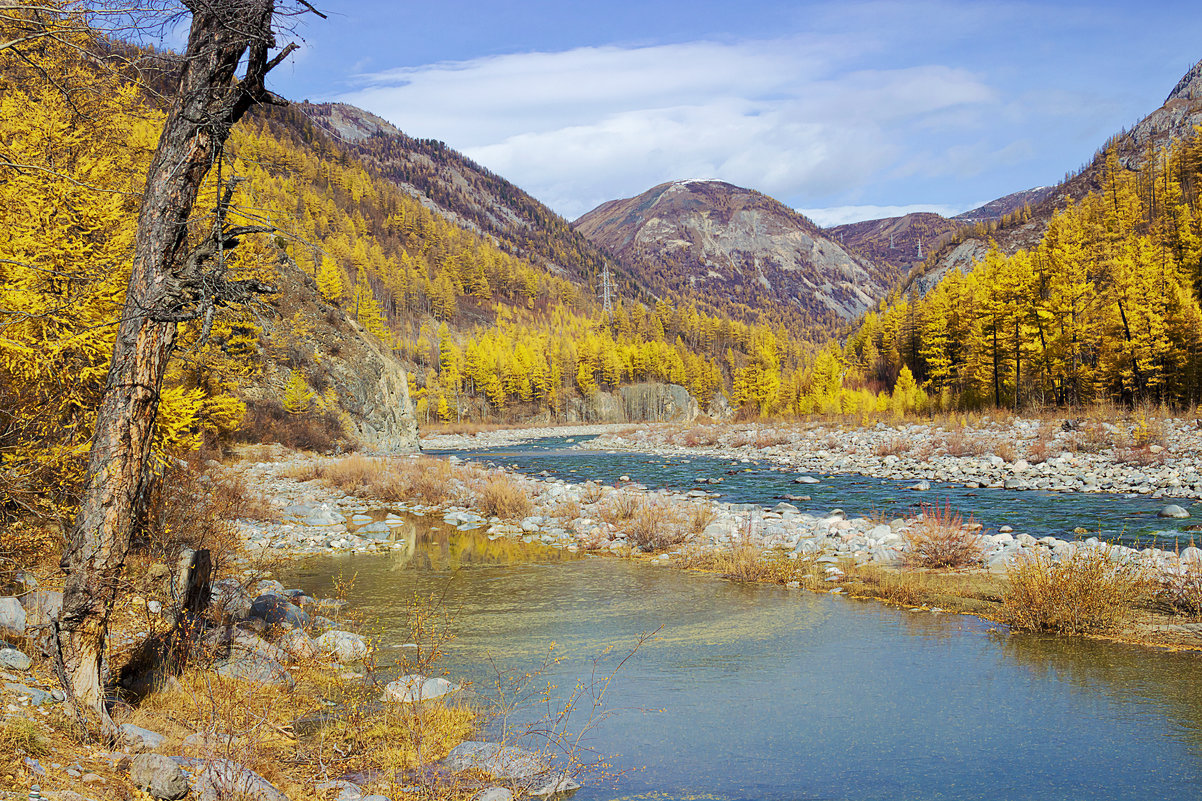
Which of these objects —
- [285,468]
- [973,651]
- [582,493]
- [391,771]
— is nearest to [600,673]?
[391,771]

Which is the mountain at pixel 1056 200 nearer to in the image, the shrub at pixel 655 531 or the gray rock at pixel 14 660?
the shrub at pixel 655 531

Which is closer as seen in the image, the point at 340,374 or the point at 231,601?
the point at 231,601

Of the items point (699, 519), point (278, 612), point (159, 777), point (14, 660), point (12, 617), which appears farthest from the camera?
point (699, 519)

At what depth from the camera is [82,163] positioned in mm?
11117

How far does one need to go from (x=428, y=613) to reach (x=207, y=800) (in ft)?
18.5

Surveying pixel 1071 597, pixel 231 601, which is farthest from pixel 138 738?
pixel 1071 597

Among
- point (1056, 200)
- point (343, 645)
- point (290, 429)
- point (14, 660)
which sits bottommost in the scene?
point (343, 645)

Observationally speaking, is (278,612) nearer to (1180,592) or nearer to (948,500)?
(1180,592)

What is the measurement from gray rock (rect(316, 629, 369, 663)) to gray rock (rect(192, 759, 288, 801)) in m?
3.63

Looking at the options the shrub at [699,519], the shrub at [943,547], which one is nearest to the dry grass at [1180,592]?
the shrub at [943,547]

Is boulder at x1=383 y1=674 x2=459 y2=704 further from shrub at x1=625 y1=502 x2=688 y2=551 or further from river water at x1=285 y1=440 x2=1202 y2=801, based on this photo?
shrub at x1=625 y1=502 x2=688 y2=551

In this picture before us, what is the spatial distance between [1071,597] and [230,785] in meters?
8.67

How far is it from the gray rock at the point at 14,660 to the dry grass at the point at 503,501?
515 inches

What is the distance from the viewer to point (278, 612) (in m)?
8.05
